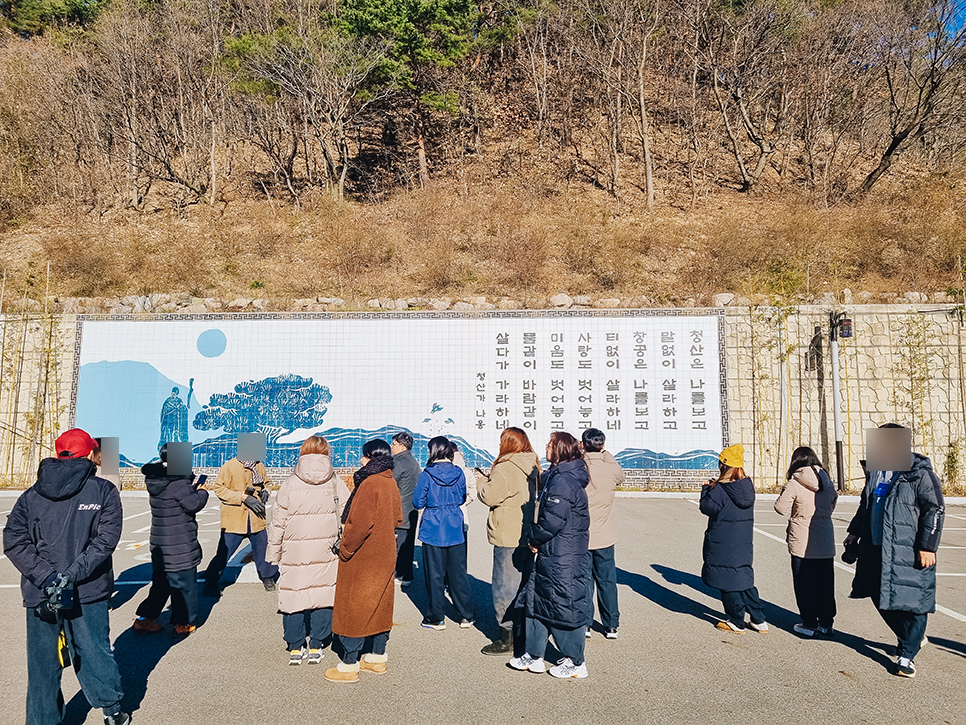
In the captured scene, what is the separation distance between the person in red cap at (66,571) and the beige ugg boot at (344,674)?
4.05 ft

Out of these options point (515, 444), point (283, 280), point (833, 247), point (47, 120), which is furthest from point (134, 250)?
point (833, 247)

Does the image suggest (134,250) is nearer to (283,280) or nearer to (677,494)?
(283,280)

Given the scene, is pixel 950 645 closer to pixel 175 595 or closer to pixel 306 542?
pixel 306 542

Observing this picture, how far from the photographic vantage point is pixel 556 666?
14.5ft

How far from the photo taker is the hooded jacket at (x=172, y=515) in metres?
4.95

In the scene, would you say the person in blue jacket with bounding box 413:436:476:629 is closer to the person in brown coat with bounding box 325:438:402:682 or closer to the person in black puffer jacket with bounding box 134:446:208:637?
the person in brown coat with bounding box 325:438:402:682

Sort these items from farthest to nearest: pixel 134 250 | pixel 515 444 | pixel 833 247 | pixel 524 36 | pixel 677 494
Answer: pixel 524 36, pixel 134 250, pixel 833 247, pixel 677 494, pixel 515 444

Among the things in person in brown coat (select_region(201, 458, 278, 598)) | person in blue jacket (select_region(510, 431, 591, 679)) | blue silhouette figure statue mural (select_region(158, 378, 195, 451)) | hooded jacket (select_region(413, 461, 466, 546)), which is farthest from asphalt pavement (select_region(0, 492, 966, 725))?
blue silhouette figure statue mural (select_region(158, 378, 195, 451))

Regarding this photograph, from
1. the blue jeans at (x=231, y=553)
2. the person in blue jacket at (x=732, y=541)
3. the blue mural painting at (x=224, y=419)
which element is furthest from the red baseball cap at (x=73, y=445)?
the blue mural painting at (x=224, y=419)

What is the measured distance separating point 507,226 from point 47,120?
59.7ft

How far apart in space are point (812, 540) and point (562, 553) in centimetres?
219

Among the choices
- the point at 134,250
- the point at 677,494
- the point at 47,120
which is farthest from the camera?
the point at 47,120

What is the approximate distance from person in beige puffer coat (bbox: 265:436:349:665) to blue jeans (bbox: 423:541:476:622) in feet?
3.55

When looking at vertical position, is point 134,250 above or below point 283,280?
above
